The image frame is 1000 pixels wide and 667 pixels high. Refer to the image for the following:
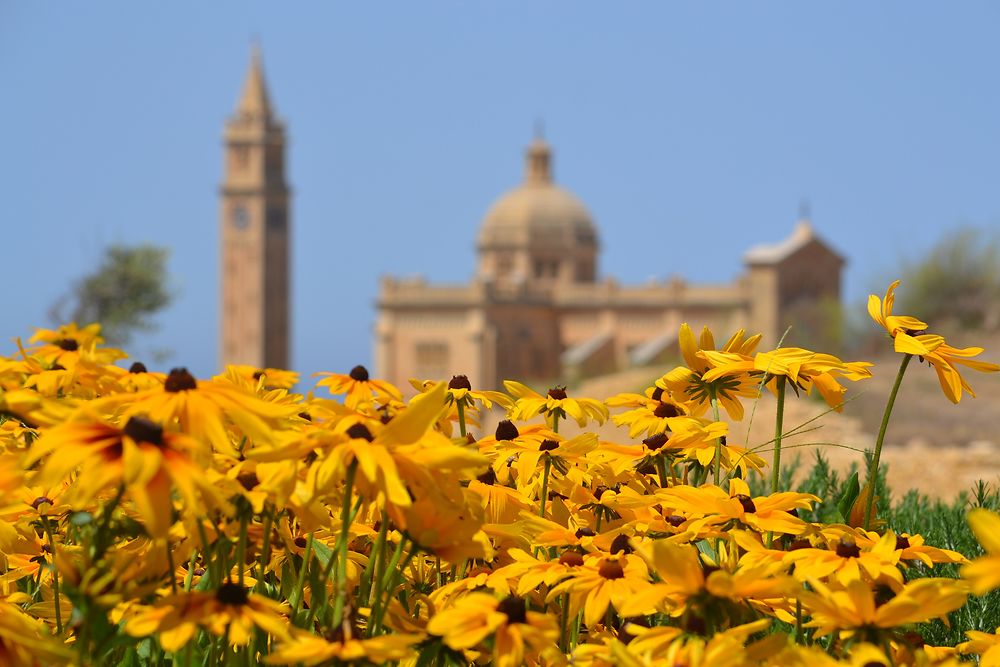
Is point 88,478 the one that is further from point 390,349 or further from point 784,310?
point 390,349

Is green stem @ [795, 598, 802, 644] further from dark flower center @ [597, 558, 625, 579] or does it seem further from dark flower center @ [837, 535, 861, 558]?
dark flower center @ [597, 558, 625, 579]

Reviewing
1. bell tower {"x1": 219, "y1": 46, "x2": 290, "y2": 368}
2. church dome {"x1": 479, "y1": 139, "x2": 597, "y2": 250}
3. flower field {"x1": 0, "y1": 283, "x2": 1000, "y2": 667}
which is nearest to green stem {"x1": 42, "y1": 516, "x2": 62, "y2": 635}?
flower field {"x1": 0, "y1": 283, "x2": 1000, "y2": 667}

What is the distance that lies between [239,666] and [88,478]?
0.64 metres

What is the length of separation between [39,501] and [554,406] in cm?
99

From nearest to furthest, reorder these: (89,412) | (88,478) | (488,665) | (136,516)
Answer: (88,478) → (89,412) → (136,516) → (488,665)

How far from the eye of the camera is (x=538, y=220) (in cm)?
5875

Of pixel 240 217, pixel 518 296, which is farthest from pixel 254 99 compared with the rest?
pixel 518 296

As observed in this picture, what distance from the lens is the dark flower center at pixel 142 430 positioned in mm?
1778

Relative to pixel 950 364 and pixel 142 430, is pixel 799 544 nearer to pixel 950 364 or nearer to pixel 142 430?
pixel 950 364

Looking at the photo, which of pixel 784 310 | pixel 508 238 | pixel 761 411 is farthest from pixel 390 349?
pixel 761 411

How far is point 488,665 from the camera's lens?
2424 mm

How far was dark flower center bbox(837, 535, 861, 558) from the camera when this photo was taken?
7.15ft

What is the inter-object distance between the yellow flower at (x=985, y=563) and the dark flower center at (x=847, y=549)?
49 centimetres

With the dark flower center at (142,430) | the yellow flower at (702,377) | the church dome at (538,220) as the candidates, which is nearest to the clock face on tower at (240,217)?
the church dome at (538,220)
